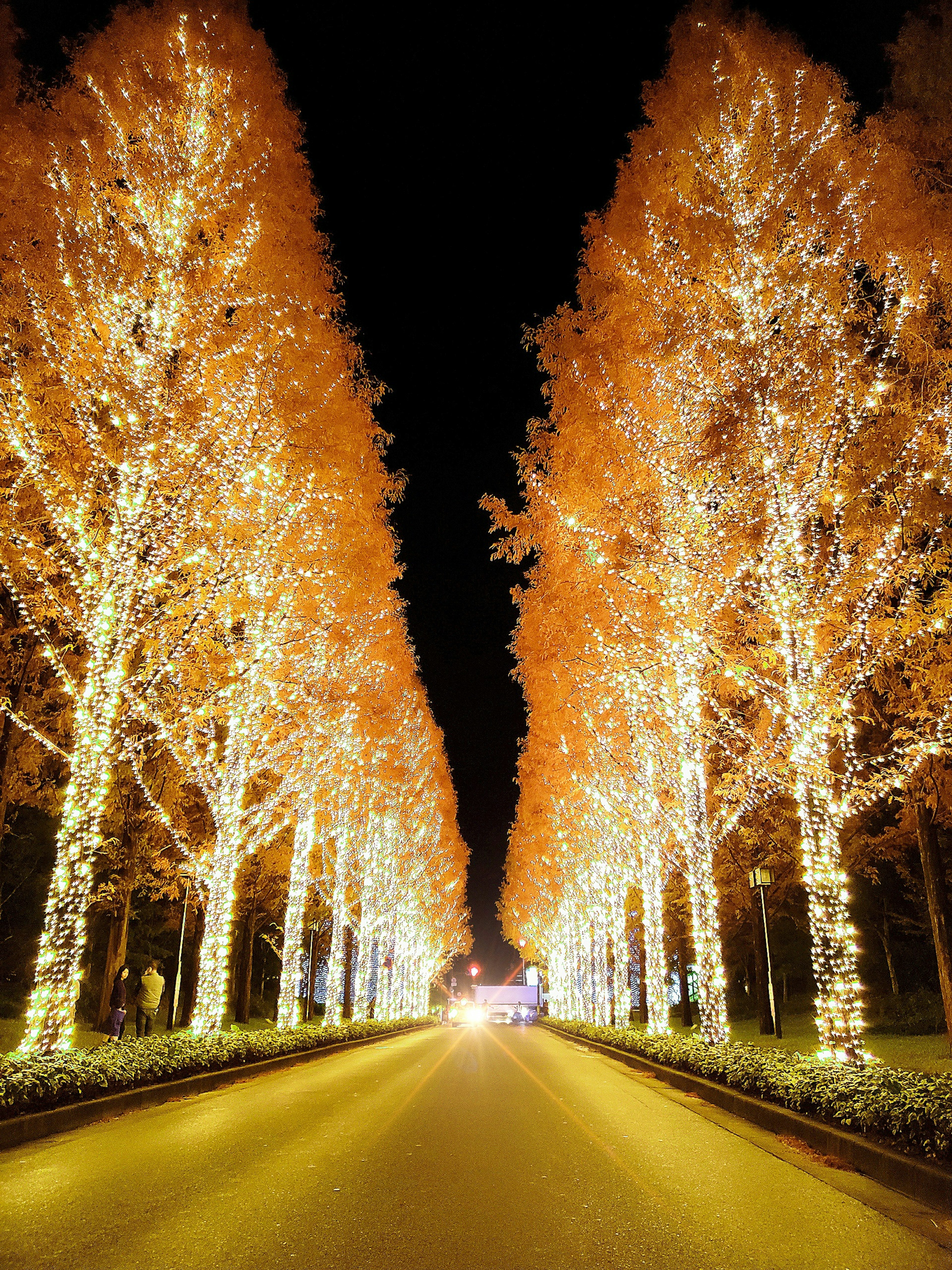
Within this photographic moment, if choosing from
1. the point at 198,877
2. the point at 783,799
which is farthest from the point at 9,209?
the point at 783,799

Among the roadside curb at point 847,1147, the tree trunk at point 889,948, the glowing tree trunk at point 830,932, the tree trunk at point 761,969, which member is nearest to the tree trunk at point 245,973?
the tree trunk at point 761,969

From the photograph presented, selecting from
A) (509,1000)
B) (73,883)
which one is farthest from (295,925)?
(509,1000)

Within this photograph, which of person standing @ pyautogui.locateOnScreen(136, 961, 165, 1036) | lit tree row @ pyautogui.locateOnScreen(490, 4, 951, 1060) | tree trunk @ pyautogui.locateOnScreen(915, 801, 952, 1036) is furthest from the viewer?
person standing @ pyautogui.locateOnScreen(136, 961, 165, 1036)

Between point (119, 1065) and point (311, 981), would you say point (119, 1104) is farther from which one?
point (311, 981)

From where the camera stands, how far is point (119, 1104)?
807 centimetres

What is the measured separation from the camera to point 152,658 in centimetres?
1086

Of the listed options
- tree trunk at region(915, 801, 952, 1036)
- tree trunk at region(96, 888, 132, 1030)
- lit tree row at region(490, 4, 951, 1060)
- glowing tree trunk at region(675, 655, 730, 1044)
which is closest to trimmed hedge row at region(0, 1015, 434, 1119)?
tree trunk at region(96, 888, 132, 1030)

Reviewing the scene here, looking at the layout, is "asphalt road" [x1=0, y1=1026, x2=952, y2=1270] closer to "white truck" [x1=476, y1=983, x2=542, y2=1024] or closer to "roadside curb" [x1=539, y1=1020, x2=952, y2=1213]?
"roadside curb" [x1=539, y1=1020, x2=952, y2=1213]

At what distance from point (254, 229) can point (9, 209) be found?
291 centimetres

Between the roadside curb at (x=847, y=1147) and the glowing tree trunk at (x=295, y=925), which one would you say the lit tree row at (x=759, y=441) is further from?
the glowing tree trunk at (x=295, y=925)

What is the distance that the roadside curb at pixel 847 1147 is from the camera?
4.90 m

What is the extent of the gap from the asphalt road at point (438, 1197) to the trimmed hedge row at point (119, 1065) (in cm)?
43

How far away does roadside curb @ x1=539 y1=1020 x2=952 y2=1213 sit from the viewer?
16.1 feet

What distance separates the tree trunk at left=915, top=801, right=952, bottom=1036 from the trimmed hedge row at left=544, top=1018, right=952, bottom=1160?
4.68 metres
